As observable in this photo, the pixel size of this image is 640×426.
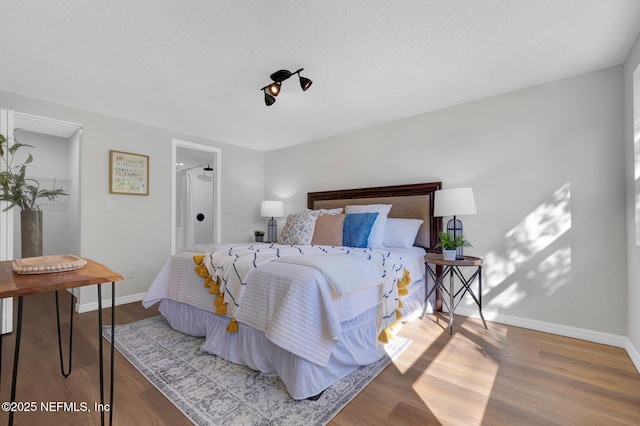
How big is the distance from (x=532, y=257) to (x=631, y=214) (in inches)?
29.4

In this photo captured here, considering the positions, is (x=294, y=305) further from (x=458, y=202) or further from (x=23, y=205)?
(x=23, y=205)

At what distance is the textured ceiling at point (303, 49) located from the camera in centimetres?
175

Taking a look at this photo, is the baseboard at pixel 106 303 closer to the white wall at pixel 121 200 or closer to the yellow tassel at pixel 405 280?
the white wall at pixel 121 200

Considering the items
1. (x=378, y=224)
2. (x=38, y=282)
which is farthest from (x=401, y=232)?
(x=38, y=282)

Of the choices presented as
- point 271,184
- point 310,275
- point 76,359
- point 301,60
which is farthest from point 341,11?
point 271,184

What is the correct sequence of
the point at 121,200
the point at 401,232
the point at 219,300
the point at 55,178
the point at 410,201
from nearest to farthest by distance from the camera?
1. the point at 219,300
2. the point at 401,232
3. the point at 410,201
4. the point at 121,200
5. the point at 55,178

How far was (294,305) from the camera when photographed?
65.2 inches

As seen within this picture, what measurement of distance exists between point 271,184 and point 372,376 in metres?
3.87

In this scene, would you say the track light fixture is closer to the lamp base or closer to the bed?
the bed

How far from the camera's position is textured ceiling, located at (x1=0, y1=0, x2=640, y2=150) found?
1753 mm

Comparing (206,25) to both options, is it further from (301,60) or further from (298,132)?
(298,132)

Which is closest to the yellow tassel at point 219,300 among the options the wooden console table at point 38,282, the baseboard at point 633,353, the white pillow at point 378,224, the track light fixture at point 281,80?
the wooden console table at point 38,282

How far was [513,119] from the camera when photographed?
2.81 metres

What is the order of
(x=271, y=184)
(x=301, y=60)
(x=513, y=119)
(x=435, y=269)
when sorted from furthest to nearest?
(x=271, y=184)
(x=435, y=269)
(x=513, y=119)
(x=301, y=60)
